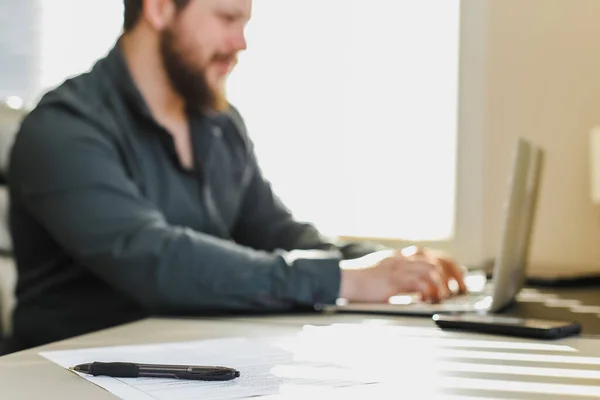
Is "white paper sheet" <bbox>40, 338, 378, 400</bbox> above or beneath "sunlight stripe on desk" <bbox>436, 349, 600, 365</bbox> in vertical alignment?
above

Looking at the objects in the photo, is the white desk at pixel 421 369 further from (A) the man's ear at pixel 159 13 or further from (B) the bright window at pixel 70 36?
(B) the bright window at pixel 70 36

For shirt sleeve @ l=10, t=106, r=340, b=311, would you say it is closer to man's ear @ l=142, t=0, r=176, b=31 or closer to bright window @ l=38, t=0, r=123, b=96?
man's ear @ l=142, t=0, r=176, b=31

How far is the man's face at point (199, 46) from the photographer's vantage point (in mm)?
1521

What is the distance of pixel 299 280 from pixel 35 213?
0.42 meters

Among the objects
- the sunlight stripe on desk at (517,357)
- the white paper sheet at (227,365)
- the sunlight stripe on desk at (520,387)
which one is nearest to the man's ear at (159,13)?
the white paper sheet at (227,365)

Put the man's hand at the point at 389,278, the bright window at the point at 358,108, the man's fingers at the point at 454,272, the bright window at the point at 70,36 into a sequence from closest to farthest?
the man's hand at the point at 389,278, the man's fingers at the point at 454,272, the bright window at the point at 358,108, the bright window at the point at 70,36

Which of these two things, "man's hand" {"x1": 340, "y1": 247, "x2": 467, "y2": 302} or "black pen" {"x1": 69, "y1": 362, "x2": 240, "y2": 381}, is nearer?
"black pen" {"x1": 69, "y1": 362, "x2": 240, "y2": 381}

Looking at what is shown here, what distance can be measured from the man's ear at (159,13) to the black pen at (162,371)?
0.97 m

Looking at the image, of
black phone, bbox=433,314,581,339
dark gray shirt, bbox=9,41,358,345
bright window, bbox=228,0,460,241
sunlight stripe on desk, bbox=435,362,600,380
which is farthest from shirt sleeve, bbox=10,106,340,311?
bright window, bbox=228,0,460,241

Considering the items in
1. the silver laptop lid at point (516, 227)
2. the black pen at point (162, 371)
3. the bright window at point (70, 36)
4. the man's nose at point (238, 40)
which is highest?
the bright window at point (70, 36)

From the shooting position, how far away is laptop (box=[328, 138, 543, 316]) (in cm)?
116

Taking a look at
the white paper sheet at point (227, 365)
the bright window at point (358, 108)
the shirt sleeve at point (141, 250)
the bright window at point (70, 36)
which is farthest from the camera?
the bright window at point (70, 36)

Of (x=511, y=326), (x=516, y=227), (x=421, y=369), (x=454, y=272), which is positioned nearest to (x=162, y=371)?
(x=421, y=369)

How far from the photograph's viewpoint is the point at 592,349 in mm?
883
